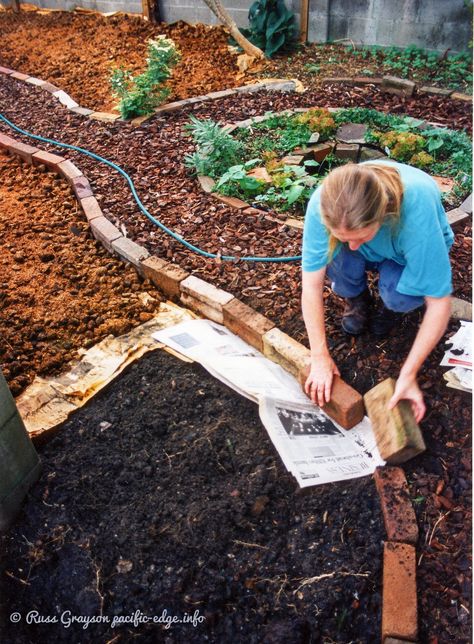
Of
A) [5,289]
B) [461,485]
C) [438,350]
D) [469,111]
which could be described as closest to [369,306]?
[438,350]

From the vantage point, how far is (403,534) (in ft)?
6.20

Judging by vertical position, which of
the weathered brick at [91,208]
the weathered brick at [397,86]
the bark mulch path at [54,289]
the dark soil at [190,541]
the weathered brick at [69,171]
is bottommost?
the dark soil at [190,541]

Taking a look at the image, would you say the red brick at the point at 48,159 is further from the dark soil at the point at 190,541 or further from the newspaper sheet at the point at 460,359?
the newspaper sheet at the point at 460,359

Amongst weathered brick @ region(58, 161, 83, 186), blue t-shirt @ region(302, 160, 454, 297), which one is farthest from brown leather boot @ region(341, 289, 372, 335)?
weathered brick @ region(58, 161, 83, 186)

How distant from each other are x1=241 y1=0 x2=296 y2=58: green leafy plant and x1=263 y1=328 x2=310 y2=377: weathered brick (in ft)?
16.9

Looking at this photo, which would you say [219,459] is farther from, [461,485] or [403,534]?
[461,485]

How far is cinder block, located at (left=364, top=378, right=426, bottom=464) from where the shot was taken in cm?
203

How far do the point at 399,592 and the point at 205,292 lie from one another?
173 centimetres

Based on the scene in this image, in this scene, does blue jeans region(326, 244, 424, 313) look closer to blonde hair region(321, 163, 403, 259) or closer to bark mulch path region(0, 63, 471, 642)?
bark mulch path region(0, 63, 471, 642)

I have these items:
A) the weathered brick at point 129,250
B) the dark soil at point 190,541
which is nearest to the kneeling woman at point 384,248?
the dark soil at point 190,541

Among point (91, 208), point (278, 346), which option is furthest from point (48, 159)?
point (278, 346)

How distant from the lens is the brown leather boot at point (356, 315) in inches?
102

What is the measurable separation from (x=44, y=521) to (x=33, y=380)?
82 cm

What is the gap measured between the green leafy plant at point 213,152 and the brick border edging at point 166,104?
129 centimetres
